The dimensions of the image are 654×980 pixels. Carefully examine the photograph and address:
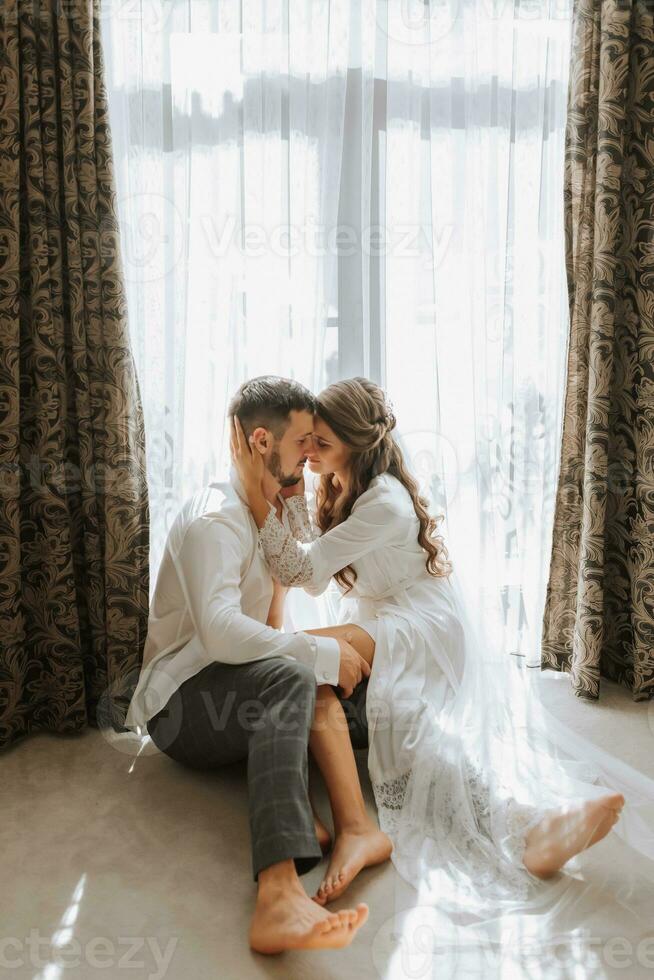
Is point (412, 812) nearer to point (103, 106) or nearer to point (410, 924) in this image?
point (410, 924)

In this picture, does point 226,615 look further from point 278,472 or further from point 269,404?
point 269,404

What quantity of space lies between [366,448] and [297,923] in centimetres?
120

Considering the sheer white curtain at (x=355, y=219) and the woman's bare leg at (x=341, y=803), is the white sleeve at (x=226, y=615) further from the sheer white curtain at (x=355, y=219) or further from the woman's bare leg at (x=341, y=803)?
the sheer white curtain at (x=355, y=219)

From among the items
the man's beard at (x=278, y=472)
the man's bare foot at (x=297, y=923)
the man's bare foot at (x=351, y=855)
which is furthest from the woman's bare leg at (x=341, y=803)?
the man's beard at (x=278, y=472)

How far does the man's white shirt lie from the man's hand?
0.06 ft

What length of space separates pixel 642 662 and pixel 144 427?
5.40 feet

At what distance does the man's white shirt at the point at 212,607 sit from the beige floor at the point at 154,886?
0.74 feet

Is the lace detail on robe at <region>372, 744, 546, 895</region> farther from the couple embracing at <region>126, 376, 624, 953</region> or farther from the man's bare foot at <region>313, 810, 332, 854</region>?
the man's bare foot at <region>313, 810, 332, 854</region>

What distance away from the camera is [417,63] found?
2514 mm

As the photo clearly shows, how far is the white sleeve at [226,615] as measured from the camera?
6.57 ft

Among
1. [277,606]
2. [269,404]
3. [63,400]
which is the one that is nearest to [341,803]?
[277,606]

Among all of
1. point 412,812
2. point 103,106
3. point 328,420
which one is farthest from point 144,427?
point 412,812

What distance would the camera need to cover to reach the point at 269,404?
225cm

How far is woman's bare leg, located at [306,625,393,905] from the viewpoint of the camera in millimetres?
1777
